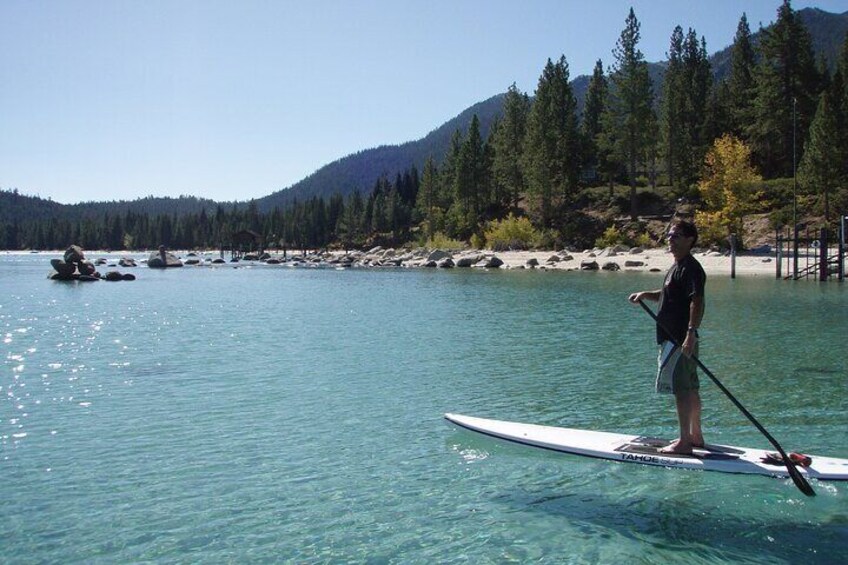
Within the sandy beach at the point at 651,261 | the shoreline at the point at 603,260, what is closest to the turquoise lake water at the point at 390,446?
the sandy beach at the point at 651,261

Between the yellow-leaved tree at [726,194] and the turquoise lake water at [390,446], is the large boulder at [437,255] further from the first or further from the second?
the turquoise lake water at [390,446]

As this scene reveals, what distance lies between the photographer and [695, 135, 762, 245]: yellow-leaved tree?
61500 millimetres

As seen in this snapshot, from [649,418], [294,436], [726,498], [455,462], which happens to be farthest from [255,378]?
[726,498]

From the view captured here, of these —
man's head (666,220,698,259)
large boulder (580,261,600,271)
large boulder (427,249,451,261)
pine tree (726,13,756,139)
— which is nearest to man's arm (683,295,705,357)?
man's head (666,220,698,259)

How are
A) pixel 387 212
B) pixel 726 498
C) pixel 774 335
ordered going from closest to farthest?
pixel 726 498, pixel 774 335, pixel 387 212

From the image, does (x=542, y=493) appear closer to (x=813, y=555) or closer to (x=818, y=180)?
(x=813, y=555)

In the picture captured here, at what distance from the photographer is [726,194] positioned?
62094mm

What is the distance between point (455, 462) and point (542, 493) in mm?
1604

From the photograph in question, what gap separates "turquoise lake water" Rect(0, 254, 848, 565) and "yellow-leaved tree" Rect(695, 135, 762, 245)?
4022cm

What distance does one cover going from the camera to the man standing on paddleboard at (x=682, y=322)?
780 centimetres

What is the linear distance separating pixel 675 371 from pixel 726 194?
60.5 m

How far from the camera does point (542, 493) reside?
8.10 m

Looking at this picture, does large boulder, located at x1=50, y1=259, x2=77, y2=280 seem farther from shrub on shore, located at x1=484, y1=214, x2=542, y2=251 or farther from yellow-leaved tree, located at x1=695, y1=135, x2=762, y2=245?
yellow-leaved tree, located at x1=695, y1=135, x2=762, y2=245

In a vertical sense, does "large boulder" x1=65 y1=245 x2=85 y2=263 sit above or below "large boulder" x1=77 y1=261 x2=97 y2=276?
above
